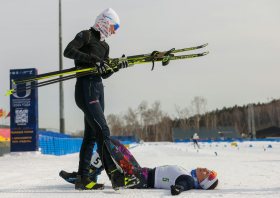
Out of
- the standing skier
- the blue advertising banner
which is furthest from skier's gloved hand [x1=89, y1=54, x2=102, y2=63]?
the blue advertising banner

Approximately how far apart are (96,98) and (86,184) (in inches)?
36.0

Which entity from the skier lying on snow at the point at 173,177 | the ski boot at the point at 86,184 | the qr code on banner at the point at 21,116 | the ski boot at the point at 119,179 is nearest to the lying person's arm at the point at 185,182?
the skier lying on snow at the point at 173,177

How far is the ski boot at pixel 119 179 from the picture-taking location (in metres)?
2.62

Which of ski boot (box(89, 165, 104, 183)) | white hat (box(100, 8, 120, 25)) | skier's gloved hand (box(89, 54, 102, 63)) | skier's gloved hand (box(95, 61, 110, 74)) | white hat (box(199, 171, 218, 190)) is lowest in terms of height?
white hat (box(199, 171, 218, 190))

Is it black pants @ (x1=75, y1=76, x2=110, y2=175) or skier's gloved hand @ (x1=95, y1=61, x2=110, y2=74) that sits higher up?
skier's gloved hand @ (x1=95, y1=61, x2=110, y2=74)

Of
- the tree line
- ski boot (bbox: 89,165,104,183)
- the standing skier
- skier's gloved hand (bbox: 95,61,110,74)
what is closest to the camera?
the standing skier

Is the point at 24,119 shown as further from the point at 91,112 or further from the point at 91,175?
the point at 91,112

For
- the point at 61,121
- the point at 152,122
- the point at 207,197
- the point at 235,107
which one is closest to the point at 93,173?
the point at 207,197

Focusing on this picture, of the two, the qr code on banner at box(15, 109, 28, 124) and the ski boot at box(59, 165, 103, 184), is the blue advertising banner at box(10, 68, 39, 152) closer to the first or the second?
the qr code on banner at box(15, 109, 28, 124)

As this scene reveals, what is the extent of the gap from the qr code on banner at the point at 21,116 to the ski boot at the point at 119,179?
9545 mm

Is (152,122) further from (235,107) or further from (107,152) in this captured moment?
(107,152)

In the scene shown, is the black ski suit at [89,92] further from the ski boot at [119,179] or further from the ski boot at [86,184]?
the ski boot at [119,179]

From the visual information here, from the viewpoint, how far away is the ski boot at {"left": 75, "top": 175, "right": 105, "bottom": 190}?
2.95m

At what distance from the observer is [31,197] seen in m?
2.59
